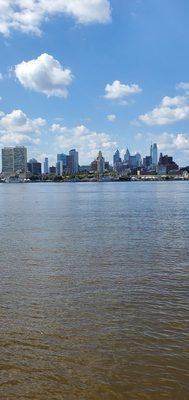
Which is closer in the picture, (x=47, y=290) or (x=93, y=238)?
(x=47, y=290)

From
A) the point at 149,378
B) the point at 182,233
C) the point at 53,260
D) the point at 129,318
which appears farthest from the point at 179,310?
the point at 182,233

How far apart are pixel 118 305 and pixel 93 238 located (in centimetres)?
2182

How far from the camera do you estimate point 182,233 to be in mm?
44031

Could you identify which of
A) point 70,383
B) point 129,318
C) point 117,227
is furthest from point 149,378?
point 117,227

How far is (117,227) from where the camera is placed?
4950 cm

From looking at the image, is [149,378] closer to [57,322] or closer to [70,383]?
[70,383]

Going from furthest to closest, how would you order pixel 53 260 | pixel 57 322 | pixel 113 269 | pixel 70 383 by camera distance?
1. pixel 53 260
2. pixel 113 269
3. pixel 57 322
4. pixel 70 383

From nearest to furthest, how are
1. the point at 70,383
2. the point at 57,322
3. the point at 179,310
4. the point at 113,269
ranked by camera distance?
the point at 70,383 → the point at 57,322 → the point at 179,310 → the point at 113,269

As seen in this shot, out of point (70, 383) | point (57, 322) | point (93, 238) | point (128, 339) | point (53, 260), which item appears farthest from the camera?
point (93, 238)

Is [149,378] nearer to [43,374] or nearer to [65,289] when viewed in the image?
[43,374]

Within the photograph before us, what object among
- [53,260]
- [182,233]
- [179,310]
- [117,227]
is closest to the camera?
[179,310]

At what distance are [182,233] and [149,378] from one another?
32.7m

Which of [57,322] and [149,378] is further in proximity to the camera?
[57,322]

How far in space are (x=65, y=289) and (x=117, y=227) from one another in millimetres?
28510
